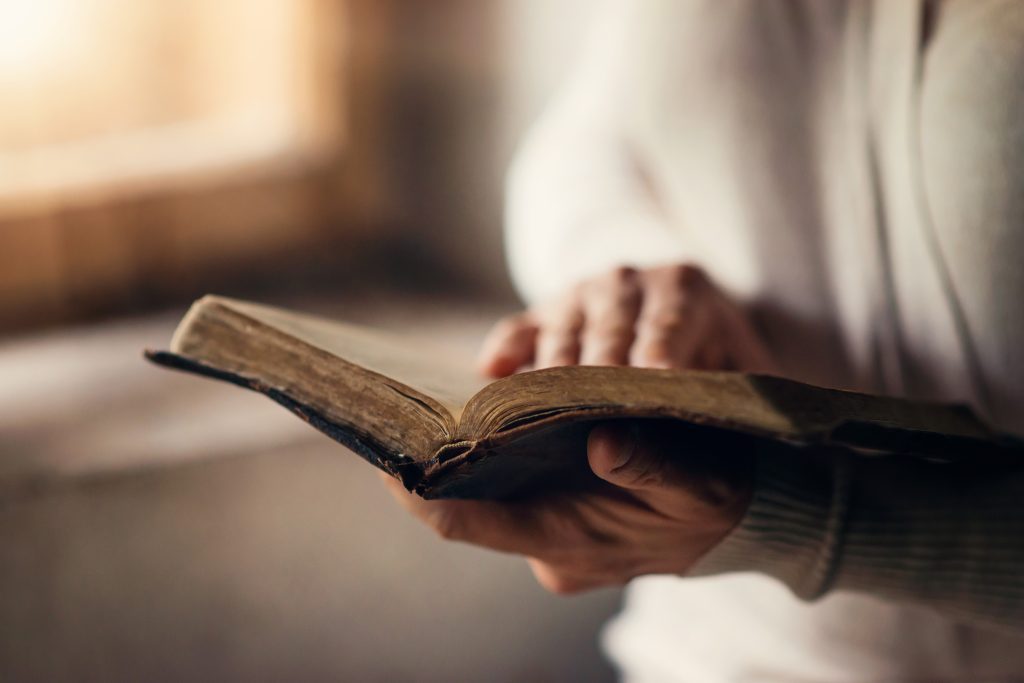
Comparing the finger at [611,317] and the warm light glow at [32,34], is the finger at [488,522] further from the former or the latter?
the warm light glow at [32,34]

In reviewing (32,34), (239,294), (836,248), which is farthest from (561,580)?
(32,34)

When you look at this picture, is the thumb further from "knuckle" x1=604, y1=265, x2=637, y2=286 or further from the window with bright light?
the window with bright light

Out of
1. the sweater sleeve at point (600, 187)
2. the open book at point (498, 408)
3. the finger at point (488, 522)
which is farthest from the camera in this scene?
the sweater sleeve at point (600, 187)

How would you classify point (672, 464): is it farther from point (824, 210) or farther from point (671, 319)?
point (824, 210)

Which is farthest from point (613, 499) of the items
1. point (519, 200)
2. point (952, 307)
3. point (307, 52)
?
point (307, 52)

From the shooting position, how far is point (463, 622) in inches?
46.7

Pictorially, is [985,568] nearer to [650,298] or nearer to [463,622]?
[650,298]

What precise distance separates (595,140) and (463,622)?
67 centimetres

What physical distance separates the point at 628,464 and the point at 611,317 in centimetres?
19

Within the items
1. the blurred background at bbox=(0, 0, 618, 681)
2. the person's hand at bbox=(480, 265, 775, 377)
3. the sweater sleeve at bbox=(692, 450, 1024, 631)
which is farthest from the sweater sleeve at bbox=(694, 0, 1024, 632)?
the blurred background at bbox=(0, 0, 618, 681)

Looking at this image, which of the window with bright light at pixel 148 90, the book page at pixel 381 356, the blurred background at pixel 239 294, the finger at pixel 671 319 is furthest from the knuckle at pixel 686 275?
the window with bright light at pixel 148 90

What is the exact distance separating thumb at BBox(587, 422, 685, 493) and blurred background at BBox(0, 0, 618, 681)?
82 cm

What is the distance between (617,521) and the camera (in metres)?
0.47

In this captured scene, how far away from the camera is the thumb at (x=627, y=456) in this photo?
38cm
